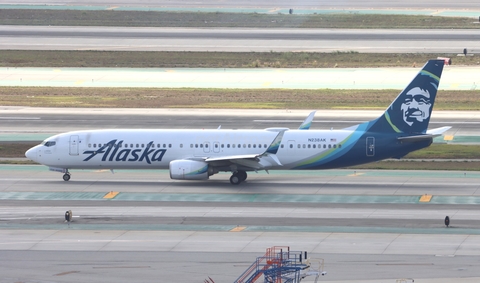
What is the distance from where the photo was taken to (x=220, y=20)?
136125 millimetres

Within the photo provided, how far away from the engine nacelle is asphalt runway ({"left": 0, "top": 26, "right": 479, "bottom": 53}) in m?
58.0

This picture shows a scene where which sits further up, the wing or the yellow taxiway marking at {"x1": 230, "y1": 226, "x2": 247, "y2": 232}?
the wing

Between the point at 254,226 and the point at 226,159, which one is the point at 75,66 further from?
the point at 254,226

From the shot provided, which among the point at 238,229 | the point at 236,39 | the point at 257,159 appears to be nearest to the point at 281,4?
the point at 236,39

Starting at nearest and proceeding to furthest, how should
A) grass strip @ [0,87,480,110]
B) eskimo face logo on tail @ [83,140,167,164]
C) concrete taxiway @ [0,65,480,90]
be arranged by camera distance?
1. eskimo face logo on tail @ [83,140,167,164]
2. grass strip @ [0,87,480,110]
3. concrete taxiway @ [0,65,480,90]

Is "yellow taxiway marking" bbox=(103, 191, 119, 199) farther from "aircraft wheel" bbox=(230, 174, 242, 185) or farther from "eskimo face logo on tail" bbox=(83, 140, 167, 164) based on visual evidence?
"aircraft wheel" bbox=(230, 174, 242, 185)

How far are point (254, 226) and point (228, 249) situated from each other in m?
4.89

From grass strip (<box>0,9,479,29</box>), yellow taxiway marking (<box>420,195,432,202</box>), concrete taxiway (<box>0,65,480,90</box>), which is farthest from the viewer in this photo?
grass strip (<box>0,9,479,29</box>)

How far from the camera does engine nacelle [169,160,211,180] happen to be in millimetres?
53750

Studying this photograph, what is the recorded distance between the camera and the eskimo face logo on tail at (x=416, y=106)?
2138 inches

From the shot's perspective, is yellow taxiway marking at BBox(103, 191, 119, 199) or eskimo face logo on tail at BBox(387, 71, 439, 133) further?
eskimo face logo on tail at BBox(387, 71, 439, 133)

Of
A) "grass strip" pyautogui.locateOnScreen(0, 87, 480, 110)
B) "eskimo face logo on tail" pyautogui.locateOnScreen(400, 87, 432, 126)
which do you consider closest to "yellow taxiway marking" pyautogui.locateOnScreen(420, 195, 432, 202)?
"eskimo face logo on tail" pyautogui.locateOnScreen(400, 87, 432, 126)

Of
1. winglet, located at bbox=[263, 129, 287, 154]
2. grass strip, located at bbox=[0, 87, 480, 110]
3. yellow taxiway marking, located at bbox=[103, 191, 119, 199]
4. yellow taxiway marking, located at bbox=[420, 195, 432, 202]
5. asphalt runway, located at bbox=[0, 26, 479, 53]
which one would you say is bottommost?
yellow taxiway marking, located at bbox=[420, 195, 432, 202]

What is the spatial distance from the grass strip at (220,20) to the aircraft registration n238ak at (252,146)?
7617 cm
